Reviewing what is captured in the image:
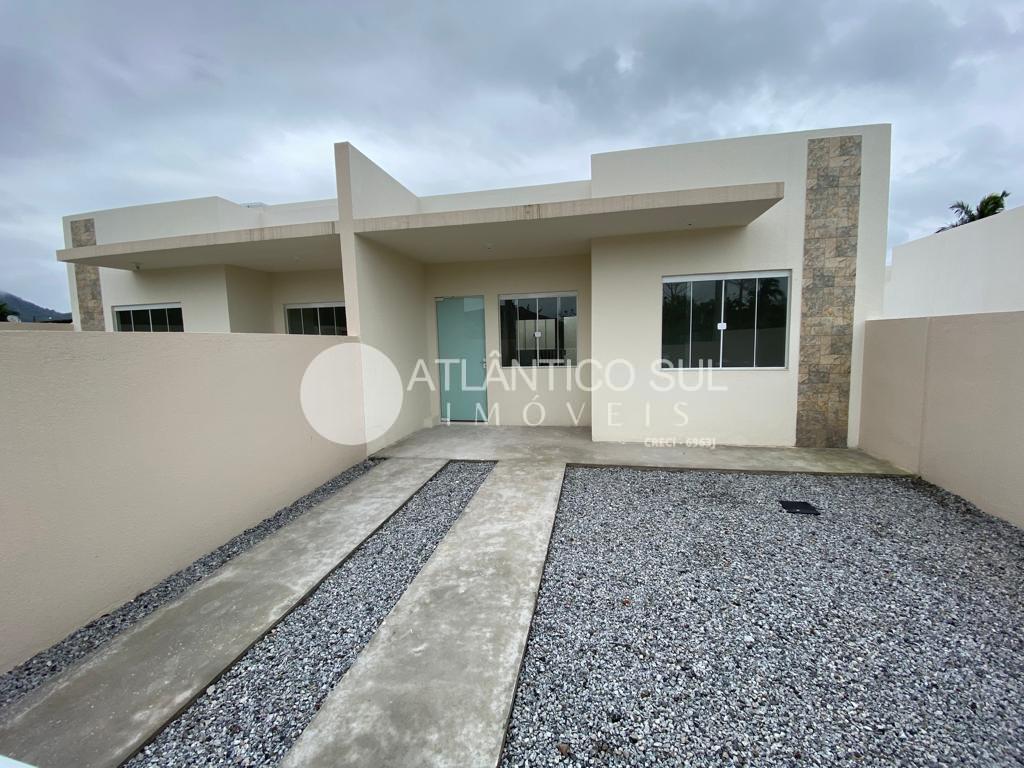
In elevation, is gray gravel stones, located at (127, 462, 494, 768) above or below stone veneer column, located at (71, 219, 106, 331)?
below

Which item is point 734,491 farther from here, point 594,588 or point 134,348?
point 134,348

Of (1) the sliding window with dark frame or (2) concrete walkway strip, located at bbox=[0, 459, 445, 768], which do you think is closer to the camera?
(2) concrete walkway strip, located at bbox=[0, 459, 445, 768]

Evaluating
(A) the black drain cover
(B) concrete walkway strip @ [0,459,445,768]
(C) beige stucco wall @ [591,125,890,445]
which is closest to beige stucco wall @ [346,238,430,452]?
(B) concrete walkway strip @ [0,459,445,768]

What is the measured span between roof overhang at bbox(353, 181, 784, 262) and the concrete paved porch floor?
2.97 meters

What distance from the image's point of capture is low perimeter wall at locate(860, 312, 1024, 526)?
3305mm

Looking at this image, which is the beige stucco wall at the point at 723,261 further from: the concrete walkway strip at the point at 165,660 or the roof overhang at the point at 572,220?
the concrete walkway strip at the point at 165,660

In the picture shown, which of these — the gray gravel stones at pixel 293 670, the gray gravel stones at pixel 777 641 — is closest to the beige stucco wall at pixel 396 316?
the gray gravel stones at pixel 293 670

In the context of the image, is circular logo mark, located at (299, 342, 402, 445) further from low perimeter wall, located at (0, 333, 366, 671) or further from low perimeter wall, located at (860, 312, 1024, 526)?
low perimeter wall, located at (860, 312, 1024, 526)

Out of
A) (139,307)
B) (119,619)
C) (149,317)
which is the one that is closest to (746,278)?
(119,619)

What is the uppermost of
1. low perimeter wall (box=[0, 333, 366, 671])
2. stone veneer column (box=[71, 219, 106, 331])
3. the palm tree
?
the palm tree

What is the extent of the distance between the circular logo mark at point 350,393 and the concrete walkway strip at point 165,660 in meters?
1.53

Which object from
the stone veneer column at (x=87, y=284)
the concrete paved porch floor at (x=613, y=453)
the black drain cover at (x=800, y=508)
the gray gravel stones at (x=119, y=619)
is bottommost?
the gray gravel stones at (x=119, y=619)

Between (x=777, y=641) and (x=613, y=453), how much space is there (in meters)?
3.32

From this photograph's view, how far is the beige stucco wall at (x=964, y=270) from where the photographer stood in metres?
8.17
